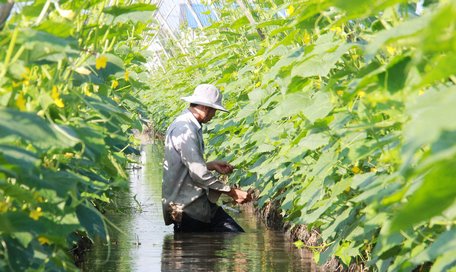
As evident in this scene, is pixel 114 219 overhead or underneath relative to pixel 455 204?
overhead

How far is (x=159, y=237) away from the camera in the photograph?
314 inches

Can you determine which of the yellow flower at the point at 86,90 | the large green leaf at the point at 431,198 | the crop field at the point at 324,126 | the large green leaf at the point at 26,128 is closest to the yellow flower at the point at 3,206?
the crop field at the point at 324,126

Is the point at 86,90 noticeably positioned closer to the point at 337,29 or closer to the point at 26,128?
the point at 337,29

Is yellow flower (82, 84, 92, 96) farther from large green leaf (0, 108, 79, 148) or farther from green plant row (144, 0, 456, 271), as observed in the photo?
large green leaf (0, 108, 79, 148)

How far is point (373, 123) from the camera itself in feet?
10.7

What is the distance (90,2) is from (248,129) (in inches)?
181

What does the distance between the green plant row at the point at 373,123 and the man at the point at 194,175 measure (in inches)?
13.4

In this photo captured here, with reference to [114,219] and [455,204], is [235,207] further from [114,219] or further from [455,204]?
[455,204]

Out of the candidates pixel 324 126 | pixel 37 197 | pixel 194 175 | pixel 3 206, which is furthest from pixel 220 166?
pixel 3 206

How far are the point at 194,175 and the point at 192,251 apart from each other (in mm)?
647

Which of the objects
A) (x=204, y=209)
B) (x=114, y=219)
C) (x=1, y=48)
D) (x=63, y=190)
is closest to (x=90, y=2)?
(x=1, y=48)

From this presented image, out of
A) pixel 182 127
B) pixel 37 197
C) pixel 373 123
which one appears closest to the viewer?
pixel 37 197

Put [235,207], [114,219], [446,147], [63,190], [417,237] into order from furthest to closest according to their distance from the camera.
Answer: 1. [235,207]
2. [114,219]
3. [417,237]
4. [63,190]
5. [446,147]

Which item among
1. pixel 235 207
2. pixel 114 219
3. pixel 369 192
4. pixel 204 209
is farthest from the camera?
pixel 235 207
